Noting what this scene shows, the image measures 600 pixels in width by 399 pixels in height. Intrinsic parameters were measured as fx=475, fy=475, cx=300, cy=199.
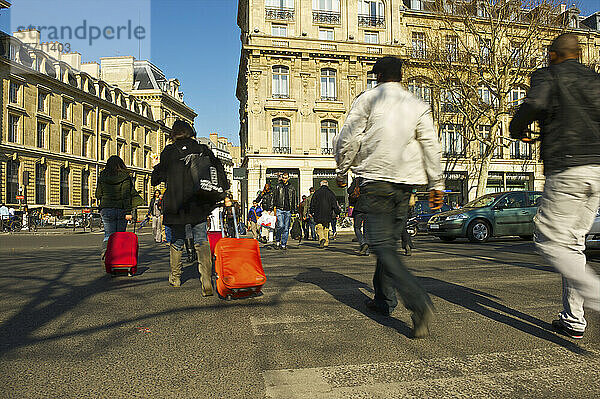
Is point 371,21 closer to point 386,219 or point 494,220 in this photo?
point 494,220

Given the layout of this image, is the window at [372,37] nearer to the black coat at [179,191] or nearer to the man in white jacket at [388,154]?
the black coat at [179,191]

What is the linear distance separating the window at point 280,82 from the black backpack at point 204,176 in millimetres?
31100

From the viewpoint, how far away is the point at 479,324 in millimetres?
3787

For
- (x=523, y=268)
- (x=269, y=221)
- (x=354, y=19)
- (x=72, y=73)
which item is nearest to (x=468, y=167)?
(x=354, y=19)

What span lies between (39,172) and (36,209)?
150 inches

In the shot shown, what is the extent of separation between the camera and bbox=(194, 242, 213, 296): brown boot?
5152 mm

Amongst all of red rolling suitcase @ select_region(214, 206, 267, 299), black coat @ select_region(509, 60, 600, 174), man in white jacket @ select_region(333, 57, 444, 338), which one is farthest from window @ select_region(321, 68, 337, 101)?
black coat @ select_region(509, 60, 600, 174)

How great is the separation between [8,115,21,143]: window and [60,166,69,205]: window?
6621 mm

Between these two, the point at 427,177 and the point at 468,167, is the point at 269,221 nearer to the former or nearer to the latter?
the point at 427,177

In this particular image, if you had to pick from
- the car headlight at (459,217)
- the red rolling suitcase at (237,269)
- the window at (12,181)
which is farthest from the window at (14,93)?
the red rolling suitcase at (237,269)

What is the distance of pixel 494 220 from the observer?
46.8 ft

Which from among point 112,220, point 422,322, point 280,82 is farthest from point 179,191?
point 280,82

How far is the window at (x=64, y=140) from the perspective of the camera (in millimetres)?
47969

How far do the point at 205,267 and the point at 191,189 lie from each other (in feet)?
2.91
